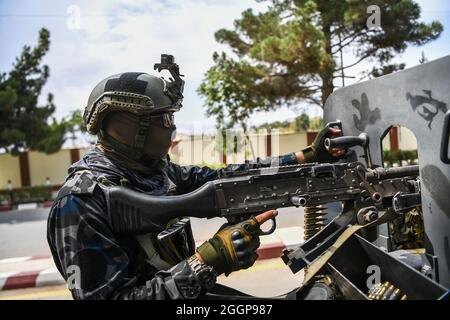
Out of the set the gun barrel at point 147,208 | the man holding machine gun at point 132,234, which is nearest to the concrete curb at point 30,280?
the man holding machine gun at point 132,234

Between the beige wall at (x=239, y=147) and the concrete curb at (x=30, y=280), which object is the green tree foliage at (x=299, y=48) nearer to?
the beige wall at (x=239, y=147)

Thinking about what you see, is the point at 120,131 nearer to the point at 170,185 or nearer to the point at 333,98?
the point at 170,185

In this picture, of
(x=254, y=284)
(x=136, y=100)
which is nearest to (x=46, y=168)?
(x=254, y=284)

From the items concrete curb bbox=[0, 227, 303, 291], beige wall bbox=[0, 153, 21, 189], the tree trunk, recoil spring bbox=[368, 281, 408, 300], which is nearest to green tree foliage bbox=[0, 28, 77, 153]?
beige wall bbox=[0, 153, 21, 189]

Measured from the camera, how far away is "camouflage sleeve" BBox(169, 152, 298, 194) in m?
2.06

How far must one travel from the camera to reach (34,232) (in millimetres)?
7473

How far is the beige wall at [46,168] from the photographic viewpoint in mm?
13992

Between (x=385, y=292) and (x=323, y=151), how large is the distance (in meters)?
0.84

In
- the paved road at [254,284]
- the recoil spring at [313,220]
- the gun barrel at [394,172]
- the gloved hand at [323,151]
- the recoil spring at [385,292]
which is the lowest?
the paved road at [254,284]

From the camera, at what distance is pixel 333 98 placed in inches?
88.0

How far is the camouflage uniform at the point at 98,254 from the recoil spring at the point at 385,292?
0.63 meters

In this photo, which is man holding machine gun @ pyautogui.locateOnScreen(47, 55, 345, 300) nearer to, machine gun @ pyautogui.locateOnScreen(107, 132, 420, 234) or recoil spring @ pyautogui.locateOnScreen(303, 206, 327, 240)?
machine gun @ pyautogui.locateOnScreen(107, 132, 420, 234)

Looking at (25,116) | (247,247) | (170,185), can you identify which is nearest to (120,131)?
(170,185)

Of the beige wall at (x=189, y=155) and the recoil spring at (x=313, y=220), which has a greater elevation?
the beige wall at (x=189, y=155)
